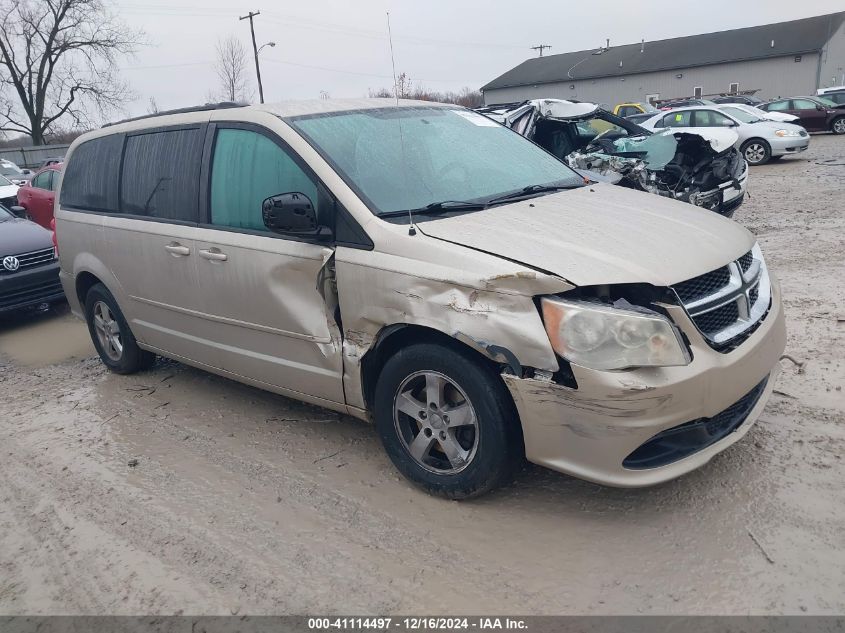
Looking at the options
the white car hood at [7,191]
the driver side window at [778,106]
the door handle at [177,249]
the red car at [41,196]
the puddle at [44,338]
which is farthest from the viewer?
the driver side window at [778,106]

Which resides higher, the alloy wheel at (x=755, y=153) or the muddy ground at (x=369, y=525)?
the alloy wheel at (x=755, y=153)

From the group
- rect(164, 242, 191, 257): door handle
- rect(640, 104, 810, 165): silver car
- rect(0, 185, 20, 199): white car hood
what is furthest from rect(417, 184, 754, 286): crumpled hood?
rect(640, 104, 810, 165): silver car

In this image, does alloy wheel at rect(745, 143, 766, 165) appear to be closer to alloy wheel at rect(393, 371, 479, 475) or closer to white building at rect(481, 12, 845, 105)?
alloy wheel at rect(393, 371, 479, 475)

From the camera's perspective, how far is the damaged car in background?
8797mm

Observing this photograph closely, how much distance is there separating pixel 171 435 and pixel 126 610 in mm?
1694

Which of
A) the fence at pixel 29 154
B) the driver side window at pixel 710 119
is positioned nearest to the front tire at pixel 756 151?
the driver side window at pixel 710 119

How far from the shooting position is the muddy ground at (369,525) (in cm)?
264

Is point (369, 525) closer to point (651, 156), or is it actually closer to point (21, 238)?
point (21, 238)

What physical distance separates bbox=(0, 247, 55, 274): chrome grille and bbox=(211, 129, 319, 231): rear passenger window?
4.54m

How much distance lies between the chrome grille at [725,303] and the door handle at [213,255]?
97.9 inches

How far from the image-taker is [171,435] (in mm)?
4320

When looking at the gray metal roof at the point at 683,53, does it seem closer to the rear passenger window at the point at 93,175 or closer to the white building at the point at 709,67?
the white building at the point at 709,67

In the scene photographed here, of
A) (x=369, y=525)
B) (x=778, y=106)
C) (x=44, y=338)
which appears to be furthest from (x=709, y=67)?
(x=369, y=525)

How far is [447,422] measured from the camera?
3.12 m
